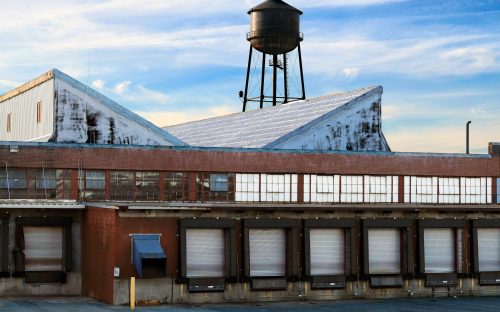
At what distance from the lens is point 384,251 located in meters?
46.0

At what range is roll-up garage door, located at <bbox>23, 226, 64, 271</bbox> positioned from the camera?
46.4 meters

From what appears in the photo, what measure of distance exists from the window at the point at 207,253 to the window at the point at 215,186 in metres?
11.3

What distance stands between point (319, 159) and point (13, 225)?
20.4 meters

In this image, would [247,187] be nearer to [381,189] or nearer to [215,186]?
[215,186]

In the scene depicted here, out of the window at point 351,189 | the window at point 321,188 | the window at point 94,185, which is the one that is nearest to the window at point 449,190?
the window at point 351,189

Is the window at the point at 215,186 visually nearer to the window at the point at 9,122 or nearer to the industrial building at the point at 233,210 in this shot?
the industrial building at the point at 233,210

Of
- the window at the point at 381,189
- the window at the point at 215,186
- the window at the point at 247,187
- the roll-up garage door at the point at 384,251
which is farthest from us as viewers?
the window at the point at 381,189

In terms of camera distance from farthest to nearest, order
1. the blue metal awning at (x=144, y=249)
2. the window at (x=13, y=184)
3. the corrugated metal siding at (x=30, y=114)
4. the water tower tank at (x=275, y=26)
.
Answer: the water tower tank at (x=275, y=26) < the corrugated metal siding at (x=30, y=114) < the window at (x=13, y=184) < the blue metal awning at (x=144, y=249)

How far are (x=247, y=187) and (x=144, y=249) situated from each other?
16.7 metres

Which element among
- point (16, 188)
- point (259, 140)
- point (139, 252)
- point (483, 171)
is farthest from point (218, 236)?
point (483, 171)

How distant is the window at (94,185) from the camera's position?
5075 centimetres

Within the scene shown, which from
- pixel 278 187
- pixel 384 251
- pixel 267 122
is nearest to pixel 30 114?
pixel 278 187

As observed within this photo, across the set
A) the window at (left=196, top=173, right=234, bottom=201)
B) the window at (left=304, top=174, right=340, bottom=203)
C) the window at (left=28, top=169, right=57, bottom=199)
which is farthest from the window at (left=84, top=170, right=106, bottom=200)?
the window at (left=304, top=174, right=340, bottom=203)

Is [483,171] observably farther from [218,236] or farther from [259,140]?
[218,236]
